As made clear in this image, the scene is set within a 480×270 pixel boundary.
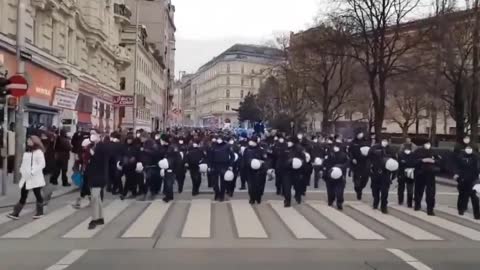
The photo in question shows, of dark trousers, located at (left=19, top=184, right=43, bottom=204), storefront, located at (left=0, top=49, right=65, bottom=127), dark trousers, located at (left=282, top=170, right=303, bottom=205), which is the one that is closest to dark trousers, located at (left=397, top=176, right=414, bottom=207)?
dark trousers, located at (left=282, top=170, right=303, bottom=205)

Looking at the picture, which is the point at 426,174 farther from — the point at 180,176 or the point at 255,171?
the point at 180,176

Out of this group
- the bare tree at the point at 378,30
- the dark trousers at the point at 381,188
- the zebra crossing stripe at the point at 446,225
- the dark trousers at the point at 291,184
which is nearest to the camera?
the zebra crossing stripe at the point at 446,225

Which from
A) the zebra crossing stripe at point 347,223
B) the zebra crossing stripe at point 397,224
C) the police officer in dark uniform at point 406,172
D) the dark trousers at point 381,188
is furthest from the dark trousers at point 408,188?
the zebra crossing stripe at point 347,223

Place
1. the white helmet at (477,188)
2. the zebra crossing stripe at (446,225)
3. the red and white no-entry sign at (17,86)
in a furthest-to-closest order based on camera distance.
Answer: the red and white no-entry sign at (17,86) → the white helmet at (477,188) → the zebra crossing stripe at (446,225)

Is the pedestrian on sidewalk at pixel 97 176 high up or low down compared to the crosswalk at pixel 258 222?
up

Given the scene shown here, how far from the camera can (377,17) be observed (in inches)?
1560

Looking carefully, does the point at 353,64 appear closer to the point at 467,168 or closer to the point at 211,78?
the point at 467,168

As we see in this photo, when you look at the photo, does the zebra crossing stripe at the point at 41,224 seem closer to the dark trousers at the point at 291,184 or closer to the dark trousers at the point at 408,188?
the dark trousers at the point at 291,184

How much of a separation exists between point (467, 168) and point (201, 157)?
7587mm

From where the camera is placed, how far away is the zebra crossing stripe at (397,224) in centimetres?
1282

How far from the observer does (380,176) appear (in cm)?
1664

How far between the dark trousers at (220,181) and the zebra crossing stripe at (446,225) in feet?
15.1

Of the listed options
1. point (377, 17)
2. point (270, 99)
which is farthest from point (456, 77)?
point (270, 99)

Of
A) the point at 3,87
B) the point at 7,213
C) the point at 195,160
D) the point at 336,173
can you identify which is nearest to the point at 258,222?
the point at 336,173
